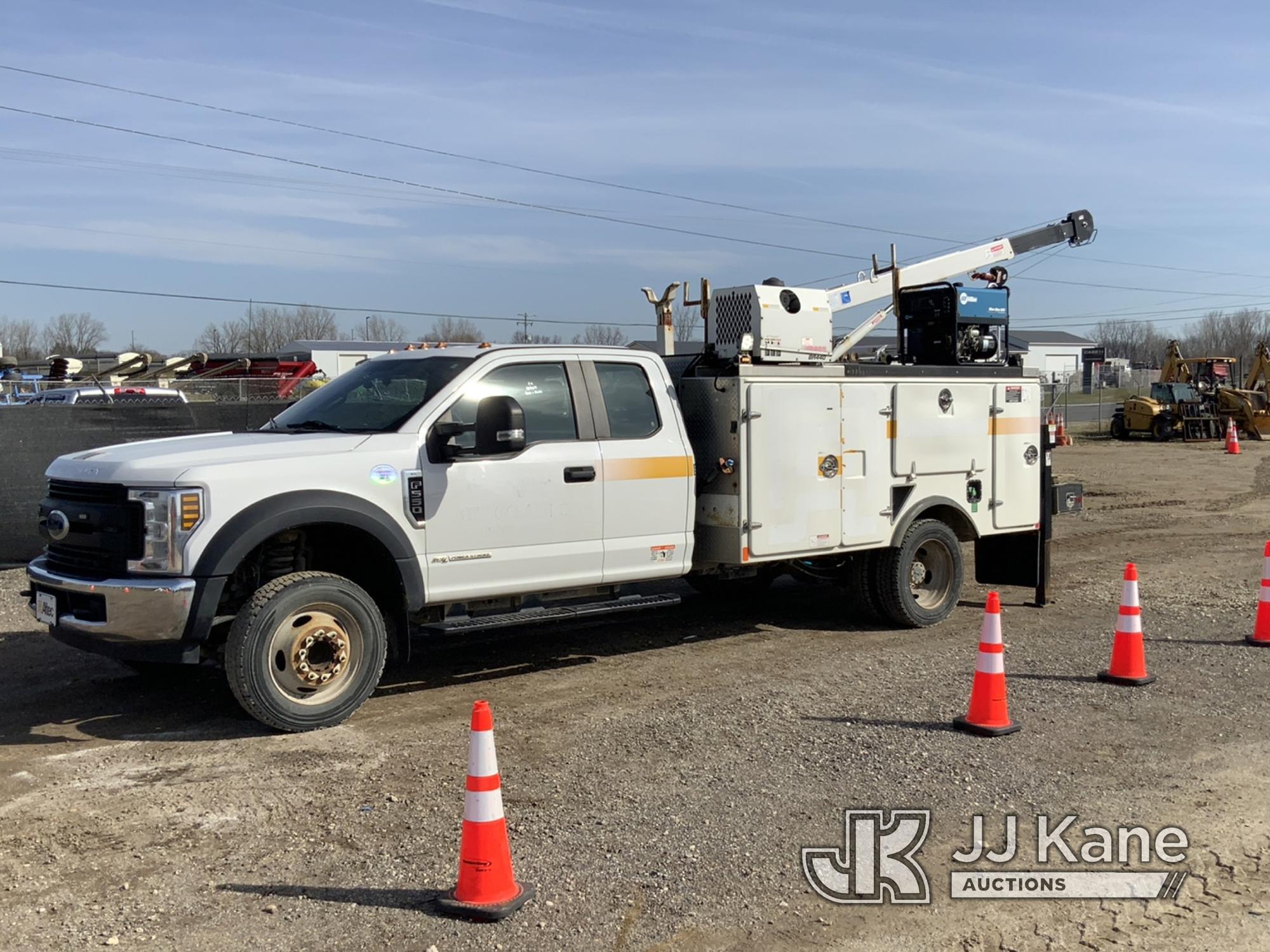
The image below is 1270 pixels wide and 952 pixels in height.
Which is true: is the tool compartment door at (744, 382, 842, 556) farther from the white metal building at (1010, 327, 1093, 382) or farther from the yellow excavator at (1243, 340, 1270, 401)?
the white metal building at (1010, 327, 1093, 382)

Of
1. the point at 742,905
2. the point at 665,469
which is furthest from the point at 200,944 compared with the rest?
the point at 665,469

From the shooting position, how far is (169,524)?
573cm

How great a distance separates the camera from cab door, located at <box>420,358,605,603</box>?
6562 millimetres

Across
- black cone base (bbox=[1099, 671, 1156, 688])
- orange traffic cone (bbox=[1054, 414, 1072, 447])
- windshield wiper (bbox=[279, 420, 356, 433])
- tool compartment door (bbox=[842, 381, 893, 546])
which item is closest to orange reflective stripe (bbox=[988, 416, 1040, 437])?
orange traffic cone (bbox=[1054, 414, 1072, 447])

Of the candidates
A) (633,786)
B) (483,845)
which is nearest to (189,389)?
(633,786)

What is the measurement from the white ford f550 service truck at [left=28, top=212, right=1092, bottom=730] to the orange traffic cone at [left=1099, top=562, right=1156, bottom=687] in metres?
1.96

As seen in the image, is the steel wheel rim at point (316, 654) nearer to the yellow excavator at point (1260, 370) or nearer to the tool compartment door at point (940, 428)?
the tool compartment door at point (940, 428)

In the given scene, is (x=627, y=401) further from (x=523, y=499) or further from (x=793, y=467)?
(x=793, y=467)

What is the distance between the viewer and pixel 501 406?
6.43 meters

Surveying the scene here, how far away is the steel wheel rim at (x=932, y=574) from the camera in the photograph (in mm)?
9328

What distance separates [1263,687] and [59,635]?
7.33 m

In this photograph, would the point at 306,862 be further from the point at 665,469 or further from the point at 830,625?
the point at 830,625

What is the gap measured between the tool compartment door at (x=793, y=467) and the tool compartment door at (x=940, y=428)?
72cm

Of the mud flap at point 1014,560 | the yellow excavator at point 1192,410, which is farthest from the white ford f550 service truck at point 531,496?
the yellow excavator at point 1192,410
